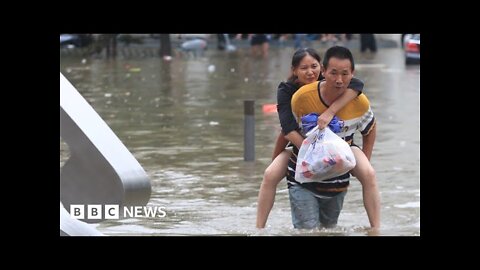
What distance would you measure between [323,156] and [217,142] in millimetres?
8026

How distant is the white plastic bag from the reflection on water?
0.50 m

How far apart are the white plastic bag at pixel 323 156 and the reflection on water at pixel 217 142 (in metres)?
0.50

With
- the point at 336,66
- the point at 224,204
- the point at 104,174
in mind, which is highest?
the point at 336,66

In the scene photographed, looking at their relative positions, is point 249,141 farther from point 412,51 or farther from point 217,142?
point 412,51

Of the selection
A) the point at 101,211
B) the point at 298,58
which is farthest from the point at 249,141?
the point at 298,58

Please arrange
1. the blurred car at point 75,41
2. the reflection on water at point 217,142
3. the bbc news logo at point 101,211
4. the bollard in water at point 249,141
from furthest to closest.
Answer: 1. the blurred car at point 75,41
2. the bollard in water at point 249,141
3. the reflection on water at point 217,142
4. the bbc news logo at point 101,211

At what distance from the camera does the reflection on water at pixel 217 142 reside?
10.1 m

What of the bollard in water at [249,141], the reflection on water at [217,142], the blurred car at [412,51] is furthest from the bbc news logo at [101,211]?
the blurred car at [412,51]

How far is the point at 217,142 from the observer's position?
51.9 feet

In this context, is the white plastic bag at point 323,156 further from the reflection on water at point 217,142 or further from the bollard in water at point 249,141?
the bollard in water at point 249,141

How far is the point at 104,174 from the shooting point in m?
7.92

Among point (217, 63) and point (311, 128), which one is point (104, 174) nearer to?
point (311, 128)

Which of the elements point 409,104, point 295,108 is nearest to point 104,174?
point 295,108
